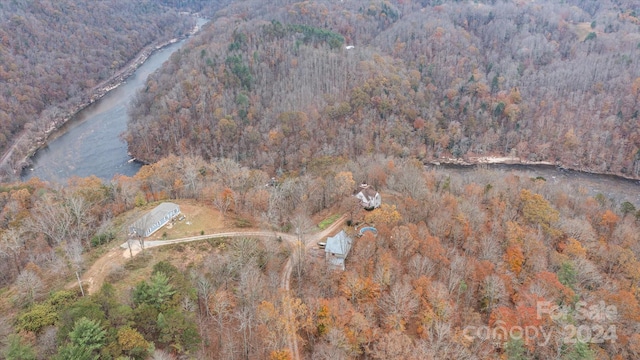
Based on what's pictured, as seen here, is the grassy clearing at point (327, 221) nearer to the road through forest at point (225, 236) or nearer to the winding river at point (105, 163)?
the road through forest at point (225, 236)

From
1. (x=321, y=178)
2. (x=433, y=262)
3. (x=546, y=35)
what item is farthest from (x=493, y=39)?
(x=433, y=262)

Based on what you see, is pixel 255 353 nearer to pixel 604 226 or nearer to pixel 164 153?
pixel 604 226

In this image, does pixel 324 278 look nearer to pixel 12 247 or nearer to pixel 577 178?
pixel 12 247

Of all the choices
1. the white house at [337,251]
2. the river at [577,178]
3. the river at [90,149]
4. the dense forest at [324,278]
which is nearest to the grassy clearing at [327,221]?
the dense forest at [324,278]

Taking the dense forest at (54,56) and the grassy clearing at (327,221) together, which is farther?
the dense forest at (54,56)

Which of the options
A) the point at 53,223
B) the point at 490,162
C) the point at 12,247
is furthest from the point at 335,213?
the point at 490,162

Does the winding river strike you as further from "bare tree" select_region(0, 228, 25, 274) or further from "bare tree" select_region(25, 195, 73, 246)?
"bare tree" select_region(0, 228, 25, 274)
